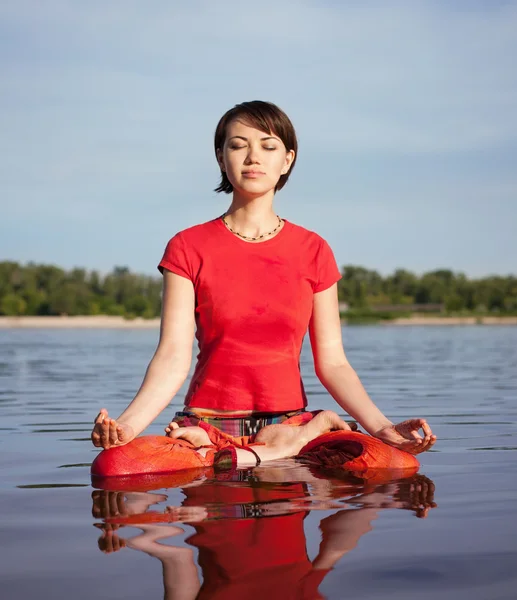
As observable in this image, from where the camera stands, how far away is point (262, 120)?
3.92 metres

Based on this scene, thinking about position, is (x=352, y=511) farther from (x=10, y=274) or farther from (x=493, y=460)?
(x=10, y=274)

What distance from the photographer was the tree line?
96.1m

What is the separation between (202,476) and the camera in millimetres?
3553

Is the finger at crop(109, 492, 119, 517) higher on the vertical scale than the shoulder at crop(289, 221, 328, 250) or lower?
lower

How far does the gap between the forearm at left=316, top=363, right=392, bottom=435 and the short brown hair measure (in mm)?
964

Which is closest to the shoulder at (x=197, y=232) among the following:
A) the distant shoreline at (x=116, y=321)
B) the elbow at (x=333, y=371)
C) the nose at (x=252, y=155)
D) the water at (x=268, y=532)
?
the nose at (x=252, y=155)

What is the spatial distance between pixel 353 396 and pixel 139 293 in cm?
9979

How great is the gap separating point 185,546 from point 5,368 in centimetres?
1217

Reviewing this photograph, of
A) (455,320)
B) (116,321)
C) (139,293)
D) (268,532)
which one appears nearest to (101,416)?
(268,532)

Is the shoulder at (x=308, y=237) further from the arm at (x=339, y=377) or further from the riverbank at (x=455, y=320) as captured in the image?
the riverbank at (x=455, y=320)

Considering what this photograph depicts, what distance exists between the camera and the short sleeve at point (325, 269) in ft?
13.5

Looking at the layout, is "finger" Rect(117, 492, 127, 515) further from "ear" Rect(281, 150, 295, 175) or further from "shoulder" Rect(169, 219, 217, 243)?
"ear" Rect(281, 150, 295, 175)

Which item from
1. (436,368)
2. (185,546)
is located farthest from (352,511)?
(436,368)

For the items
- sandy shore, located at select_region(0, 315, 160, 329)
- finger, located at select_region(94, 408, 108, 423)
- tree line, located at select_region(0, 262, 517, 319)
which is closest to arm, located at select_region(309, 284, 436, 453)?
finger, located at select_region(94, 408, 108, 423)
